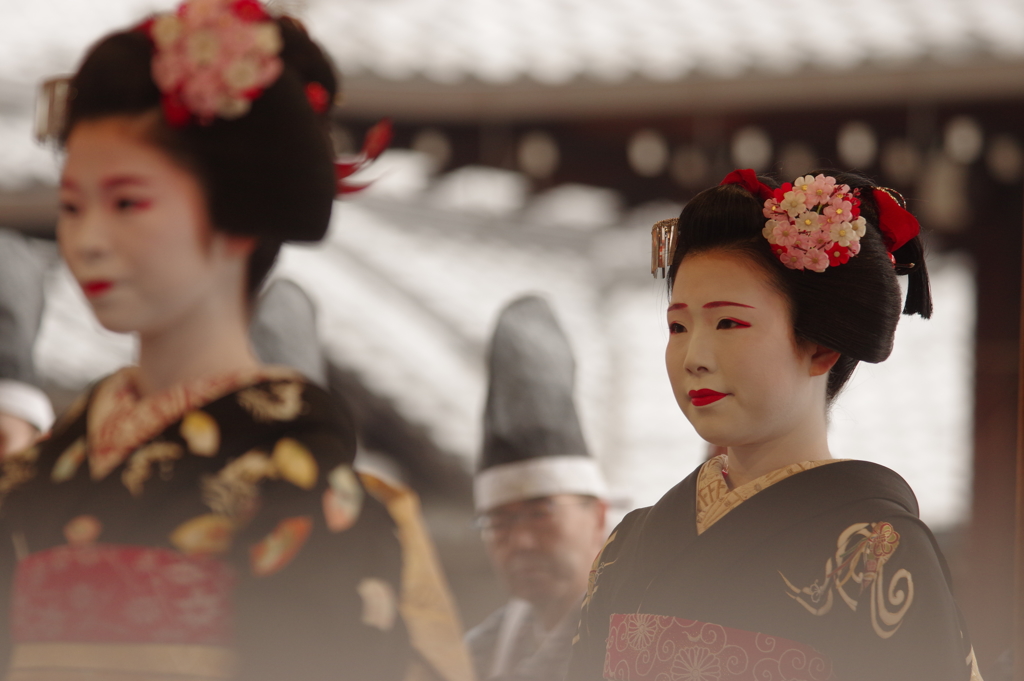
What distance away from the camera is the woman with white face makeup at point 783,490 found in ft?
2.99

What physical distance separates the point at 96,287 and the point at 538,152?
2.26 m

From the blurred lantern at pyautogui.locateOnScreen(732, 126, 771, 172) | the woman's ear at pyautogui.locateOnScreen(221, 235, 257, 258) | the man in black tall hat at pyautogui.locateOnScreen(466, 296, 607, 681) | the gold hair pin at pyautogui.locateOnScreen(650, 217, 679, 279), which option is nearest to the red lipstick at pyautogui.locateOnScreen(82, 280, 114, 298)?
the woman's ear at pyautogui.locateOnScreen(221, 235, 257, 258)

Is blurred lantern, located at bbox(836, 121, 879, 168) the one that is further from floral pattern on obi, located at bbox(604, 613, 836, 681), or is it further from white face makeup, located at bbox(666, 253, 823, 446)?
floral pattern on obi, located at bbox(604, 613, 836, 681)

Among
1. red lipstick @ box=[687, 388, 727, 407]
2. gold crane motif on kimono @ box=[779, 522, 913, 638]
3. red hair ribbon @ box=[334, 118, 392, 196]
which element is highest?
red hair ribbon @ box=[334, 118, 392, 196]

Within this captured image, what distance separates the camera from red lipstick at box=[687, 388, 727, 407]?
3.22 feet

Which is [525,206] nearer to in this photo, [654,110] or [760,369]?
[654,110]

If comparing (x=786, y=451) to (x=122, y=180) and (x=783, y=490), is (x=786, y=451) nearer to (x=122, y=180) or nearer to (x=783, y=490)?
(x=783, y=490)

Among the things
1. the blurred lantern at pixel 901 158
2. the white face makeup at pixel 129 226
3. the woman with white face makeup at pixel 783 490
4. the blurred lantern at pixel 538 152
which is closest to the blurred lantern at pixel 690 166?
the blurred lantern at pixel 538 152

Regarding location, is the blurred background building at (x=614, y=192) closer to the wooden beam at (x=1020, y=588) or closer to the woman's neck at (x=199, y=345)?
the wooden beam at (x=1020, y=588)

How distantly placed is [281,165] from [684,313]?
0.40 m

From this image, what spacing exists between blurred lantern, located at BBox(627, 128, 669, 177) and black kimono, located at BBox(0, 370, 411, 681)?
2.19 m

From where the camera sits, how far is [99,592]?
3.26 feet

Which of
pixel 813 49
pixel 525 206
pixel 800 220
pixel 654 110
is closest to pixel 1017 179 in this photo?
pixel 813 49

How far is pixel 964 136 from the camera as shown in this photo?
296 centimetres
